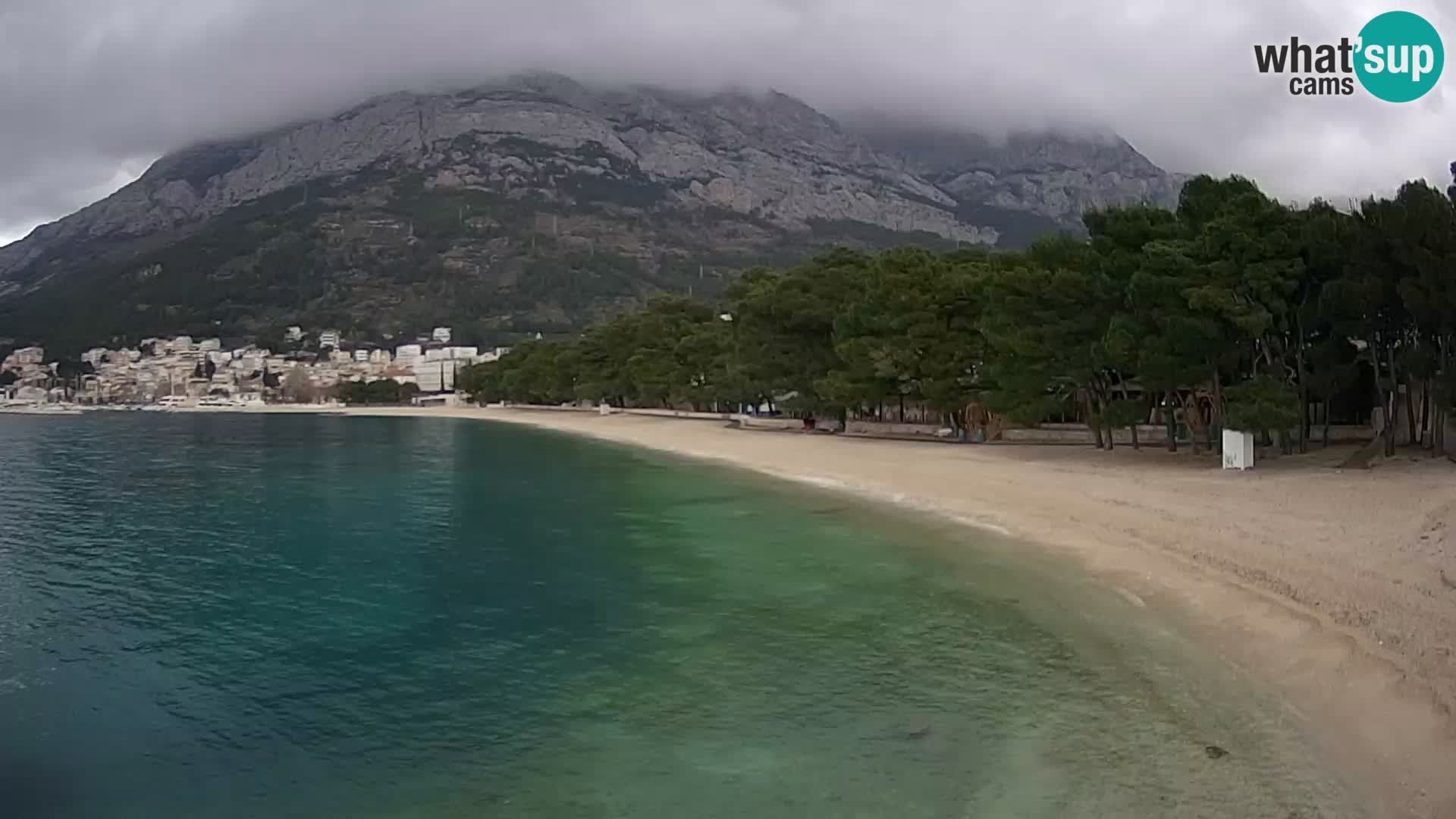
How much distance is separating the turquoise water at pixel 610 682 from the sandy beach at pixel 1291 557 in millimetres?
539

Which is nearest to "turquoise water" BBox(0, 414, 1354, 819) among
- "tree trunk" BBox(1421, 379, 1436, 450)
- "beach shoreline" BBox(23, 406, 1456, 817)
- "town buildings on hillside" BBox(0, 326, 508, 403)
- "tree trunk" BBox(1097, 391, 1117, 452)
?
"beach shoreline" BBox(23, 406, 1456, 817)

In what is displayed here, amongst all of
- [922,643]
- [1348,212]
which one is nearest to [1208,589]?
[922,643]

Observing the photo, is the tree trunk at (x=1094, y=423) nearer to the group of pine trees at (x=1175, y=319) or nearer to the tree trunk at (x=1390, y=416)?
the group of pine trees at (x=1175, y=319)

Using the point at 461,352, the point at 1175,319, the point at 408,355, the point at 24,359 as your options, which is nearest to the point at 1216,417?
the point at 1175,319

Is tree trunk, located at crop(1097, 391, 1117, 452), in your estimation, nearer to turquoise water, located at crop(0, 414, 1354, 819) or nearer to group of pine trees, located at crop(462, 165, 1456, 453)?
group of pine trees, located at crop(462, 165, 1456, 453)

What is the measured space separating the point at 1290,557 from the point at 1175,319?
1280 centimetres

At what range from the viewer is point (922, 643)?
12.1 m

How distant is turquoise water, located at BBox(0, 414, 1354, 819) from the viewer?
780 centimetres

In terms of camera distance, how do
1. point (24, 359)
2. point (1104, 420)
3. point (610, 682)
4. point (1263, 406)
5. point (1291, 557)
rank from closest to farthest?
point (610, 682) → point (1291, 557) → point (1263, 406) → point (1104, 420) → point (24, 359)

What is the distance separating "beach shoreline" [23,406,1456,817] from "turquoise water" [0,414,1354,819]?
0.53 m

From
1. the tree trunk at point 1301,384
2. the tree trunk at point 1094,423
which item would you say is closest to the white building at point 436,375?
the tree trunk at point 1094,423

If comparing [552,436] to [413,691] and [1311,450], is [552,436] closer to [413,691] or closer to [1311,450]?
[1311,450]

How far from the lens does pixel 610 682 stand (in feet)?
36.0

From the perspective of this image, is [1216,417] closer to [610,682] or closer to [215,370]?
[610,682]
